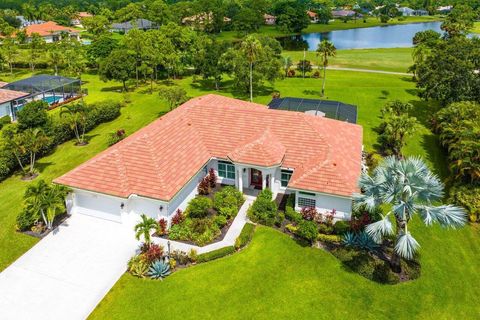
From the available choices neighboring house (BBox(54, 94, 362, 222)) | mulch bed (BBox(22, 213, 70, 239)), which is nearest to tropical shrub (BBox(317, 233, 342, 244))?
neighboring house (BBox(54, 94, 362, 222))

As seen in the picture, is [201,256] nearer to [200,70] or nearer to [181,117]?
[181,117]

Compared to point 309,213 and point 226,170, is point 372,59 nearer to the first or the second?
point 226,170

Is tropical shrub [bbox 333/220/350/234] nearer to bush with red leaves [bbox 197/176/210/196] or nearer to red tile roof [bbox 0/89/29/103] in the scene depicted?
bush with red leaves [bbox 197/176/210/196]

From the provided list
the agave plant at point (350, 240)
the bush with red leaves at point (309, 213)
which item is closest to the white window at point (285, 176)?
the bush with red leaves at point (309, 213)

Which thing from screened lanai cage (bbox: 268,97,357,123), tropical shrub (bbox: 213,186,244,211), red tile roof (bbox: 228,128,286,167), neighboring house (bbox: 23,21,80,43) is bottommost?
tropical shrub (bbox: 213,186,244,211)

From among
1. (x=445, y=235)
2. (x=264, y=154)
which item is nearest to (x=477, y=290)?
(x=445, y=235)

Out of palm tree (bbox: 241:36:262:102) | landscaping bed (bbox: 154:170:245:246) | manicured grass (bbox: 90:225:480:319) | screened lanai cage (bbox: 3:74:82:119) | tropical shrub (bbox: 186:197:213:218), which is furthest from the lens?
screened lanai cage (bbox: 3:74:82:119)

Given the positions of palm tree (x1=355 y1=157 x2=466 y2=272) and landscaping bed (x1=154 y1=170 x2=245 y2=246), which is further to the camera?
landscaping bed (x1=154 y1=170 x2=245 y2=246)
